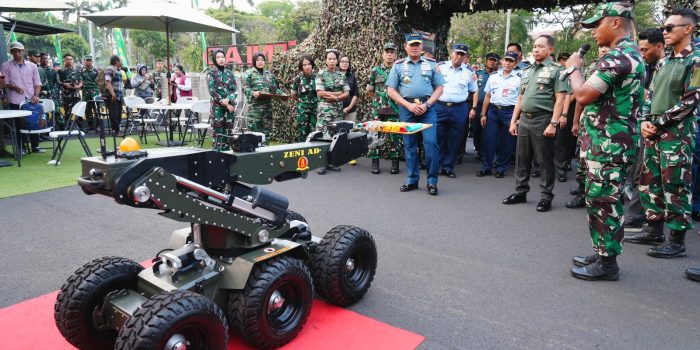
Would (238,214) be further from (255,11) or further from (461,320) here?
(255,11)

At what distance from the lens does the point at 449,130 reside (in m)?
6.95

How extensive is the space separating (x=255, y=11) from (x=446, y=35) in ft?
279

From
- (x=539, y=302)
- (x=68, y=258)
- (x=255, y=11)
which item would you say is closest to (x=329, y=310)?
(x=539, y=302)

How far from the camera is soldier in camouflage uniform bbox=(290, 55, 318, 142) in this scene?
24.3ft

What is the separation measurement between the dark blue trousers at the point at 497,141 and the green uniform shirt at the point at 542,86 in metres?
1.81

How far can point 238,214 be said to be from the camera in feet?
7.66

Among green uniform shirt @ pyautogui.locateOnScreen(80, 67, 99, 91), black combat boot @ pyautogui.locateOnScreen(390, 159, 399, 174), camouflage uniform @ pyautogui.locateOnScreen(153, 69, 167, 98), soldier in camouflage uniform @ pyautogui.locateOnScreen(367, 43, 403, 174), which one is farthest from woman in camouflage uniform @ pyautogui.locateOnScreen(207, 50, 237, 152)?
camouflage uniform @ pyautogui.locateOnScreen(153, 69, 167, 98)

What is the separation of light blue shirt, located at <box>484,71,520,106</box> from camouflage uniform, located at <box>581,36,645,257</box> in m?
3.40

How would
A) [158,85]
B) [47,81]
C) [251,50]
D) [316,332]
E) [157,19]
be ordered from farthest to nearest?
[251,50]
[158,85]
[47,81]
[157,19]
[316,332]

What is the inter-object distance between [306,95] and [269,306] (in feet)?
18.3

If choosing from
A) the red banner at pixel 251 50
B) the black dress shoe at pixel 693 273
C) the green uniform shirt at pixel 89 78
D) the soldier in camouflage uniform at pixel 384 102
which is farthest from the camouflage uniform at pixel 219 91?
the black dress shoe at pixel 693 273

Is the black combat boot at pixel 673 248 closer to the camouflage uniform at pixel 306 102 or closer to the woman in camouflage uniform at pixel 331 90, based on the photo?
the woman in camouflage uniform at pixel 331 90

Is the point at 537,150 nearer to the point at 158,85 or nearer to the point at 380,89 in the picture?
the point at 380,89

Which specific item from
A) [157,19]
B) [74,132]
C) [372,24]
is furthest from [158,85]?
[372,24]
